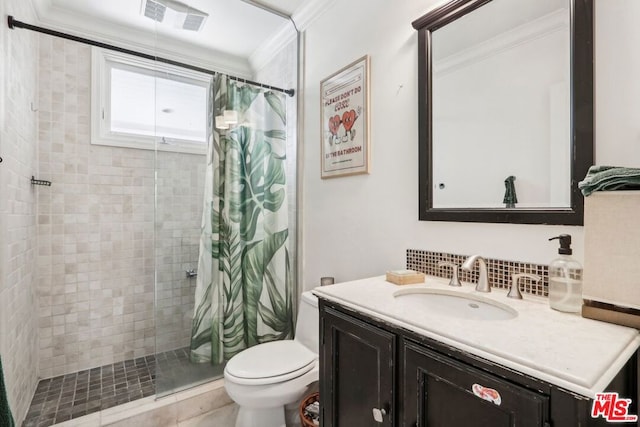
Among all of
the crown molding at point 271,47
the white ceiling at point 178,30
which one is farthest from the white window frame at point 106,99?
the crown molding at point 271,47

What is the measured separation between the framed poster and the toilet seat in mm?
1045

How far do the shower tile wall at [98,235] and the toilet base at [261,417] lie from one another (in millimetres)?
655

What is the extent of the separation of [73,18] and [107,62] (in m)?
0.32

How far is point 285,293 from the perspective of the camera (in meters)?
2.28

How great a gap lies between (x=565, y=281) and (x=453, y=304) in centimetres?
35

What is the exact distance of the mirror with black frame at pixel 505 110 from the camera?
3.14ft

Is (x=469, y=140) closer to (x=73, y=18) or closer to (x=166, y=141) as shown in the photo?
(x=166, y=141)

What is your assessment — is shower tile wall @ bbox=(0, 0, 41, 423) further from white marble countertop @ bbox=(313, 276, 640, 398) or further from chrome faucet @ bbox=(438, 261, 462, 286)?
chrome faucet @ bbox=(438, 261, 462, 286)

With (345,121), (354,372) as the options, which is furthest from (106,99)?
(354,372)

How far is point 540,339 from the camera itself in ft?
2.28

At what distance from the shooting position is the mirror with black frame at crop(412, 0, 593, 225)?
96cm

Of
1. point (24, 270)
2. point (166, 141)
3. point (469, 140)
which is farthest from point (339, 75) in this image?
point (24, 270)

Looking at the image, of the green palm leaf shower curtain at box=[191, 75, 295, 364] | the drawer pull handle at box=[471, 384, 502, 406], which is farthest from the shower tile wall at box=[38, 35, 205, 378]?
the drawer pull handle at box=[471, 384, 502, 406]

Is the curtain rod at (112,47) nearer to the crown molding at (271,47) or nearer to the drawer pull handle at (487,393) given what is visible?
the crown molding at (271,47)
